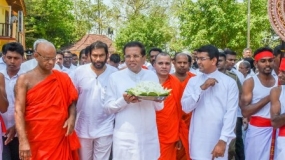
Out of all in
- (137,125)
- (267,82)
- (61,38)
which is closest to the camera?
(137,125)

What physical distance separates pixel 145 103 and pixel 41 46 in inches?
53.9

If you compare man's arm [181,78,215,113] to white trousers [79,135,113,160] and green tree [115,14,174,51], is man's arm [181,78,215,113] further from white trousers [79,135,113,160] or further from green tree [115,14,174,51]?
green tree [115,14,174,51]

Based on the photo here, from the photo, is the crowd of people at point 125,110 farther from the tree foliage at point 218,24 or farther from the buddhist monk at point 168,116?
the tree foliage at point 218,24

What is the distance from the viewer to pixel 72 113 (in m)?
5.12

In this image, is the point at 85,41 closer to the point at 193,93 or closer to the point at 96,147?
the point at 96,147

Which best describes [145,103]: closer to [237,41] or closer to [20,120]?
[20,120]

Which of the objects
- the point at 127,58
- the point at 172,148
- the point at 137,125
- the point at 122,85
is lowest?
the point at 172,148

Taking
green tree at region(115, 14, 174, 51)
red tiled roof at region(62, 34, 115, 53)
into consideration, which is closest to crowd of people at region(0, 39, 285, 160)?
green tree at region(115, 14, 174, 51)

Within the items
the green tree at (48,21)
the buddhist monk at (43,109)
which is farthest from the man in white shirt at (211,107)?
the green tree at (48,21)

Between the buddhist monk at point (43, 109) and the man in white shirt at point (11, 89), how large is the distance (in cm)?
59

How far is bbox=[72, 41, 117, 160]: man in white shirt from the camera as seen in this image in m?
5.63

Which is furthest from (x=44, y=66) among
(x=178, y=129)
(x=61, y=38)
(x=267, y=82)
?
(x=61, y=38)

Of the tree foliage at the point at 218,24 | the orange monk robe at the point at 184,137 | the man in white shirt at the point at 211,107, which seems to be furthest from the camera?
the tree foliage at the point at 218,24

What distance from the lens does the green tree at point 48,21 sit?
1606 inches
